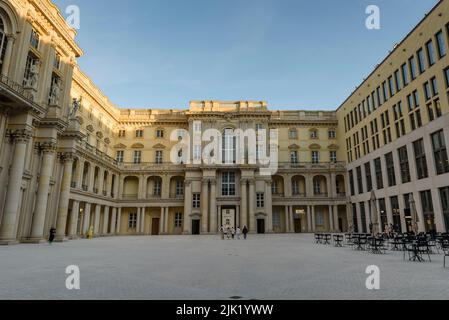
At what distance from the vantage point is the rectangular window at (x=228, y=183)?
48969 mm

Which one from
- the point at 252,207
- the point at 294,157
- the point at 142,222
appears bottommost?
the point at 142,222

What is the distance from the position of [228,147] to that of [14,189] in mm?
33313

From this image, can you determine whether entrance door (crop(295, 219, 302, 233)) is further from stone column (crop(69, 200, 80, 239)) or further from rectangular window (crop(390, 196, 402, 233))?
stone column (crop(69, 200, 80, 239))

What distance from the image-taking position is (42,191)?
84.5 ft

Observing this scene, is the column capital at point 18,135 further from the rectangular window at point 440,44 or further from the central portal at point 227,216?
the rectangular window at point 440,44

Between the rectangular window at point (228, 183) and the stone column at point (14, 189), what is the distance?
101 ft

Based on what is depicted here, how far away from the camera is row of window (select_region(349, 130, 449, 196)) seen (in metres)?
28.7

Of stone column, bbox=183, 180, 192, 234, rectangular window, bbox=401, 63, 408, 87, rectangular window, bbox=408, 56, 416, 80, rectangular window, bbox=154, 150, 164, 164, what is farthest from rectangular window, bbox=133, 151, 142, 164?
rectangular window, bbox=408, 56, 416, 80

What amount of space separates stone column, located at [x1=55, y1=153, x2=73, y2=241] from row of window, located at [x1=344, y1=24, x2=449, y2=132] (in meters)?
40.0

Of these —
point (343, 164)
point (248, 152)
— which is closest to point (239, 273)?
point (248, 152)

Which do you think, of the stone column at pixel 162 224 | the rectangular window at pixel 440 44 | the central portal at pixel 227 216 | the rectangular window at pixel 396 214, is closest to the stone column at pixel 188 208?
the stone column at pixel 162 224

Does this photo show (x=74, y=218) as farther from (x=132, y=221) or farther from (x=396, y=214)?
(x=396, y=214)

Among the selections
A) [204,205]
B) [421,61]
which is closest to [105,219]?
[204,205]

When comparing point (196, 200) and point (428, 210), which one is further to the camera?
point (196, 200)
